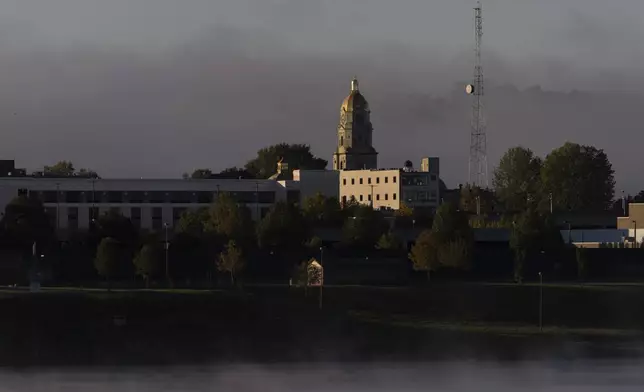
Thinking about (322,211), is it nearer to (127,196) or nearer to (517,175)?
(127,196)

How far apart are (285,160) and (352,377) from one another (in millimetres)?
123666

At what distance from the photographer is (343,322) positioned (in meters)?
78.0

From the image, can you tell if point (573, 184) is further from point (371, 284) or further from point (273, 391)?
point (273, 391)

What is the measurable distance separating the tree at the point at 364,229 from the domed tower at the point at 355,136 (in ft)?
213

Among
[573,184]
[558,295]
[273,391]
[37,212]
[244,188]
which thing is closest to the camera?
[273,391]

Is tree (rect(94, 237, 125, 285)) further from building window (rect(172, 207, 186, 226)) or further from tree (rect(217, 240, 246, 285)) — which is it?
building window (rect(172, 207, 186, 226))

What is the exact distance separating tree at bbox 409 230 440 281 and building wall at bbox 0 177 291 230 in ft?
92.1

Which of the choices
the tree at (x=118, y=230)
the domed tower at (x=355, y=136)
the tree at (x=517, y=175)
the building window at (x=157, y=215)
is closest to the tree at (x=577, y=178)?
the tree at (x=517, y=175)

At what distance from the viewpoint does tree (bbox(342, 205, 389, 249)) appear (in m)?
104

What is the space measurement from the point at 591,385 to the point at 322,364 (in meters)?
12.7

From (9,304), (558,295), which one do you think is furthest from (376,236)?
(9,304)

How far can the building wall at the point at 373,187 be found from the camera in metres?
159

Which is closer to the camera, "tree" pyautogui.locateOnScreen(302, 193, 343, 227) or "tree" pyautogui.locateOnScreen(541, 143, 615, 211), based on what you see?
"tree" pyautogui.locateOnScreen(302, 193, 343, 227)

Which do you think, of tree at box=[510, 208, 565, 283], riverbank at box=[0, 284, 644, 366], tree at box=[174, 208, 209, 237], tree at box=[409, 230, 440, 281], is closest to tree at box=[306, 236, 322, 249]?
tree at box=[409, 230, 440, 281]
